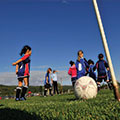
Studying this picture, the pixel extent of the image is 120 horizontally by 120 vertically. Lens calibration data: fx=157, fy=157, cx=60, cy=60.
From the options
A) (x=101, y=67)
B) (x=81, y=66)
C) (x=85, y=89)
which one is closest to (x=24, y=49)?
(x=81, y=66)

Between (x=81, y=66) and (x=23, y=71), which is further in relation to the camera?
(x=81, y=66)

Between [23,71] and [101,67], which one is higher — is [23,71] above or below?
below

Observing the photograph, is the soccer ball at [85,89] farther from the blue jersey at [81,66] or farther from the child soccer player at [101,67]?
the child soccer player at [101,67]

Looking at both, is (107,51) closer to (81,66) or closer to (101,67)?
(81,66)

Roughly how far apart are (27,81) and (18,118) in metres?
4.53

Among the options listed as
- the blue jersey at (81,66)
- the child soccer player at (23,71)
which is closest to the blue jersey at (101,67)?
the blue jersey at (81,66)

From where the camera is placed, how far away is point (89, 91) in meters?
4.79

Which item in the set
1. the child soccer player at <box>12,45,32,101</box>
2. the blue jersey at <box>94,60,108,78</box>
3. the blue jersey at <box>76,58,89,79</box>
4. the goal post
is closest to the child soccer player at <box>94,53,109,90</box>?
the blue jersey at <box>94,60,108,78</box>

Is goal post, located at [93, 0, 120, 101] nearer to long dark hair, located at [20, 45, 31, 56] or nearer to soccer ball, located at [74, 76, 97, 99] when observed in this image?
soccer ball, located at [74, 76, 97, 99]

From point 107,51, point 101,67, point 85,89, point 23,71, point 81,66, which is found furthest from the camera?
point 101,67

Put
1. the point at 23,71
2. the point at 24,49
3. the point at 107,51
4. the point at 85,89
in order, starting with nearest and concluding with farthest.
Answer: the point at 107,51
the point at 85,89
the point at 23,71
the point at 24,49

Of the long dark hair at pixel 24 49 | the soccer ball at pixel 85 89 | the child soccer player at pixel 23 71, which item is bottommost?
the soccer ball at pixel 85 89

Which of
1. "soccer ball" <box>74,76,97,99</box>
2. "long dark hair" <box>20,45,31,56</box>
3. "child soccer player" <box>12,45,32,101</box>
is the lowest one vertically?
"soccer ball" <box>74,76,97,99</box>

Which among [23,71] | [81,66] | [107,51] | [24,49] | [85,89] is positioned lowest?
[85,89]
